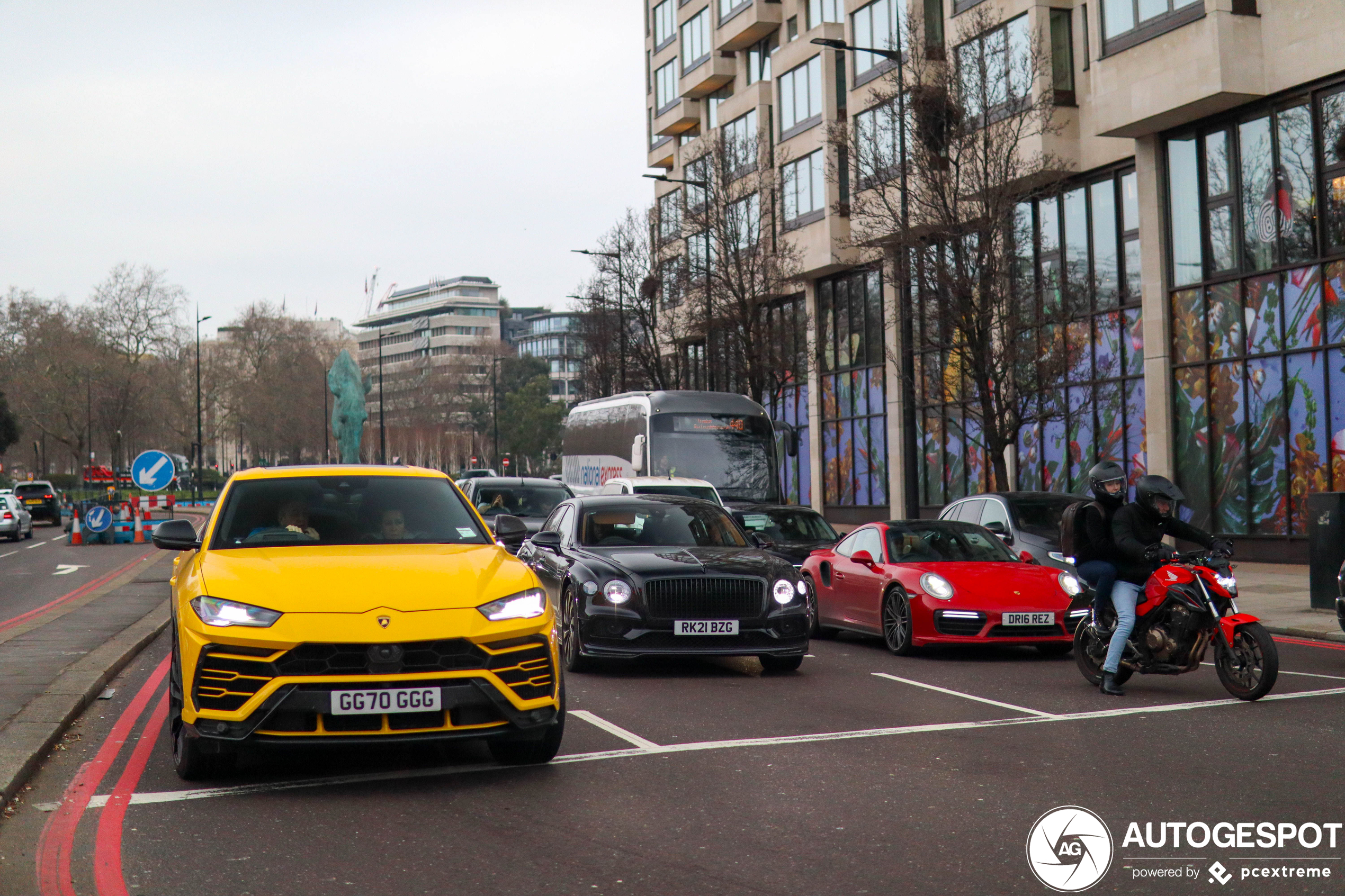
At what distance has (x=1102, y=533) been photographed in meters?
10.1

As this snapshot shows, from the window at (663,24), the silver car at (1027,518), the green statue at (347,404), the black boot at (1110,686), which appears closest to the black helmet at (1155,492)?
the black boot at (1110,686)

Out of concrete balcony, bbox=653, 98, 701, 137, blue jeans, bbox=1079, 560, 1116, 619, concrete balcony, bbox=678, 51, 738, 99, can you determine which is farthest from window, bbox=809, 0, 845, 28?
blue jeans, bbox=1079, 560, 1116, 619

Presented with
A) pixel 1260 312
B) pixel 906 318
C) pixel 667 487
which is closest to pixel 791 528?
pixel 667 487

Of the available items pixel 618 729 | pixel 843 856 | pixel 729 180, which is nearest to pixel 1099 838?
pixel 843 856

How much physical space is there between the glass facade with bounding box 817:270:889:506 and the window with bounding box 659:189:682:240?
4.79 m

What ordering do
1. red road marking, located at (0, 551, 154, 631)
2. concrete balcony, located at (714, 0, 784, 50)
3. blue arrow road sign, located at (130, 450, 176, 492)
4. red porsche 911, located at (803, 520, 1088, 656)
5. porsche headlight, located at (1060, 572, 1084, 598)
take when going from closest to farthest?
red porsche 911, located at (803, 520, 1088, 656)
porsche headlight, located at (1060, 572, 1084, 598)
red road marking, located at (0, 551, 154, 631)
blue arrow road sign, located at (130, 450, 176, 492)
concrete balcony, located at (714, 0, 784, 50)

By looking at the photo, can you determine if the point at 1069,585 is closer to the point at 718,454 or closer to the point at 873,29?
the point at 718,454

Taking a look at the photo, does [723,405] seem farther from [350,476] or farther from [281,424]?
[281,424]

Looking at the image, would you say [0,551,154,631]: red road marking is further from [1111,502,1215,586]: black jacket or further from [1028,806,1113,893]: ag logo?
[1028,806,1113,893]: ag logo

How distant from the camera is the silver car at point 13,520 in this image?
4172 cm

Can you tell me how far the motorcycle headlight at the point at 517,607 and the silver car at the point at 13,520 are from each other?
39414mm

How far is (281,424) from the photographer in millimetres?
105625

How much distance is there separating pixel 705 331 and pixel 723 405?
11.3m

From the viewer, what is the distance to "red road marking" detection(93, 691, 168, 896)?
5211mm
